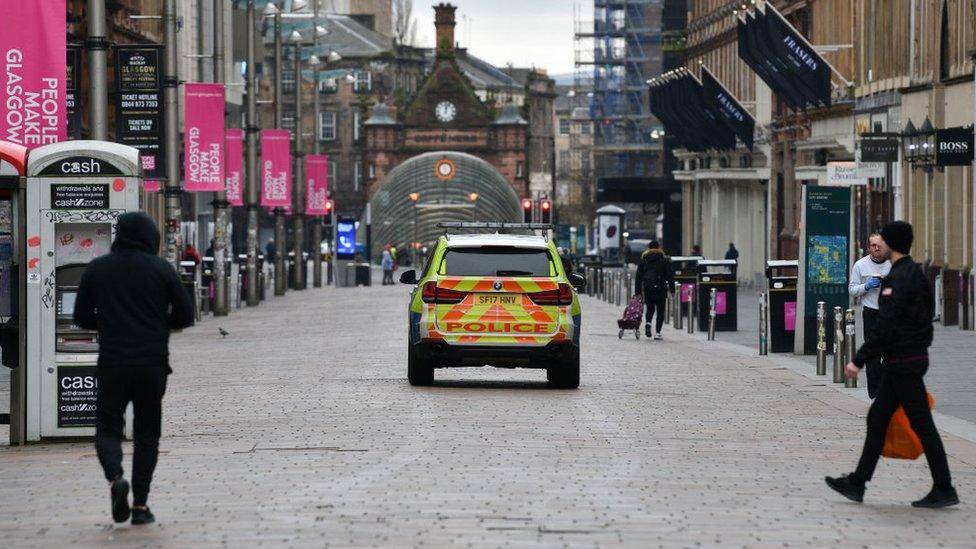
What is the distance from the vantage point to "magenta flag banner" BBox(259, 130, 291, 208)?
63.1 metres

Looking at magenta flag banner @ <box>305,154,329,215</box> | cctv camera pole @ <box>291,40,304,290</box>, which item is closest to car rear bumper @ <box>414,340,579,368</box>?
cctv camera pole @ <box>291,40,304,290</box>

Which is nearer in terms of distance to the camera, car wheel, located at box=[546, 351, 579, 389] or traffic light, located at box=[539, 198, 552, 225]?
car wheel, located at box=[546, 351, 579, 389]

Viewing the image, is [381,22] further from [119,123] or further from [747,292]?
[119,123]

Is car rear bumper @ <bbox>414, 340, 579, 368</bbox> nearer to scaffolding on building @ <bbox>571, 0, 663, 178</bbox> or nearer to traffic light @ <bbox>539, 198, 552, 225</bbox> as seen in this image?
traffic light @ <bbox>539, 198, 552, 225</bbox>

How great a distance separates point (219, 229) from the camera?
51.0 m

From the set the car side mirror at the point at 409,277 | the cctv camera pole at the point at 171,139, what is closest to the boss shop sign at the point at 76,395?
the car side mirror at the point at 409,277

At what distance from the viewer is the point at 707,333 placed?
38812mm

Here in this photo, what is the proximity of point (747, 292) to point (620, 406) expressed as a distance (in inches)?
1820

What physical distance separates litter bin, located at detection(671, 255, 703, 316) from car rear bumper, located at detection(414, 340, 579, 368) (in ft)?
61.6

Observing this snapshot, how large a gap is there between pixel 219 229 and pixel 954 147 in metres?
20.4

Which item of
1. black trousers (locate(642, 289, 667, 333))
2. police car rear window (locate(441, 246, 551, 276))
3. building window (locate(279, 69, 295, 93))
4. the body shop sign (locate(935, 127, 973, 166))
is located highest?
building window (locate(279, 69, 295, 93))

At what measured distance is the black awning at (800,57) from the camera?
158 feet

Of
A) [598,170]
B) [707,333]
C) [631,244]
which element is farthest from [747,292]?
[598,170]

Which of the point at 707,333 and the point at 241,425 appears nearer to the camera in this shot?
the point at 241,425
